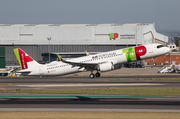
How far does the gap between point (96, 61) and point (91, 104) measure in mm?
22251

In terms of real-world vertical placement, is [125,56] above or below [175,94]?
above

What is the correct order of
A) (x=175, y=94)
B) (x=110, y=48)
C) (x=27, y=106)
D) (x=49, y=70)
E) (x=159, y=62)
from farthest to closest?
(x=110, y=48)
(x=159, y=62)
(x=49, y=70)
(x=175, y=94)
(x=27, y=106)

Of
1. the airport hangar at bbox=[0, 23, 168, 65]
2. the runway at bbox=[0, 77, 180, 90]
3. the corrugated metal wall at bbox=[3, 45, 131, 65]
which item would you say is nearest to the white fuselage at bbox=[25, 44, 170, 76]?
the runway at bbox=[0, 77, 180, 90]

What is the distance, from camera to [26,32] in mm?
143000

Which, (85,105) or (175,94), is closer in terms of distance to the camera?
(85,105)

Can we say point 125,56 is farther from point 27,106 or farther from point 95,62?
point 27,106

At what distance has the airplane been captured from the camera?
4806 cm

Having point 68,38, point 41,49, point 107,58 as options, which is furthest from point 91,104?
point 68,38
